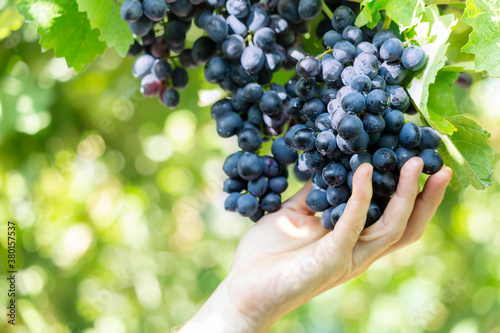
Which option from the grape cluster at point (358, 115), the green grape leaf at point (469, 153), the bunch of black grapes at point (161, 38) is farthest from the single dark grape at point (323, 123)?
the bunch of black grapes at point (161, 38)

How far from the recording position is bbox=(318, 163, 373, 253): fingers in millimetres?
666

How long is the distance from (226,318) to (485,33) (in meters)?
0.71

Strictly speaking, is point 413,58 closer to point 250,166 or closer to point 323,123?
point 323,123

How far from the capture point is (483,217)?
2.49m

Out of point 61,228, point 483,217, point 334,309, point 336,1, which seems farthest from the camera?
point 334,309

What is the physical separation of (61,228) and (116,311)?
64cm

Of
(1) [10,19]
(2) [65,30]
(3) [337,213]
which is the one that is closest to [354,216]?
(3) [337,213]

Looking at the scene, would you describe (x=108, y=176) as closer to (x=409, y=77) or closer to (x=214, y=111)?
(x=214, y=111)

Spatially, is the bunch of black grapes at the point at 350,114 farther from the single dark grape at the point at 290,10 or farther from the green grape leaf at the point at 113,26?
the green grape leaf at the point at 113,26

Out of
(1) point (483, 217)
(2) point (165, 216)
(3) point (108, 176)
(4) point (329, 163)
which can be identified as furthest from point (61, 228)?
(1) point (483, 217)

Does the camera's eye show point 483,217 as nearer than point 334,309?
Yes

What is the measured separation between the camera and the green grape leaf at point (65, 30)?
2.88 feet

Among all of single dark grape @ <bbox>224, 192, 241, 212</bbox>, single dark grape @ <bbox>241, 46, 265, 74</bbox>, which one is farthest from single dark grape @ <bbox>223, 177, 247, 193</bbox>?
single dark grape @ <bbox>241, 46, 265, 74</bbox>

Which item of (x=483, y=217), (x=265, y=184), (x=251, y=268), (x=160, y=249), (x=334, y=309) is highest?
(x=265, y=184)
